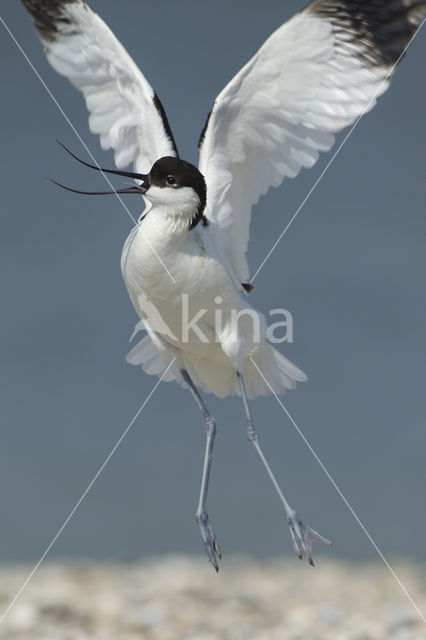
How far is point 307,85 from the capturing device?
8.08 meters

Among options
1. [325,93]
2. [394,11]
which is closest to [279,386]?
[325,93]

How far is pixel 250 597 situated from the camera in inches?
539

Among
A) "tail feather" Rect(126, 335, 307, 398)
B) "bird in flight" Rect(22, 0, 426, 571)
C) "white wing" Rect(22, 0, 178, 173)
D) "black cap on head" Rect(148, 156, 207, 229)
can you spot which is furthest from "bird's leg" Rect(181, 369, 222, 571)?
"white wing" Rect(22, 0, 178, 173)

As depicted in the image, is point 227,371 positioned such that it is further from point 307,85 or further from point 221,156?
point 307,85

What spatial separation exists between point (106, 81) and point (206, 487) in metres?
3.77

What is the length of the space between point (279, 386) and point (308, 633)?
3.84m

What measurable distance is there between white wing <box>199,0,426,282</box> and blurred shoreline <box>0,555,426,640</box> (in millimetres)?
5002

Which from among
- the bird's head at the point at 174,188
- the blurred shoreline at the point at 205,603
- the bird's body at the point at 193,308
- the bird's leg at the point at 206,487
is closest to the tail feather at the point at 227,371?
the bird's body at the point at 193,308

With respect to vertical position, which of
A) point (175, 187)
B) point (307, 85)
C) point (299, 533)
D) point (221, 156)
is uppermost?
point (307, 85)

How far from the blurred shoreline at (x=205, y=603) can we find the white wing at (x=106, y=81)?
5.41m

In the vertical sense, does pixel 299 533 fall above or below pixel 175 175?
below

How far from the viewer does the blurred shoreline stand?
1102cm

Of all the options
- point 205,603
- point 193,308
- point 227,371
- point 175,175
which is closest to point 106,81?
point 175,175

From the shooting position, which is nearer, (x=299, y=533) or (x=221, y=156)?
(x=299, y=533)
